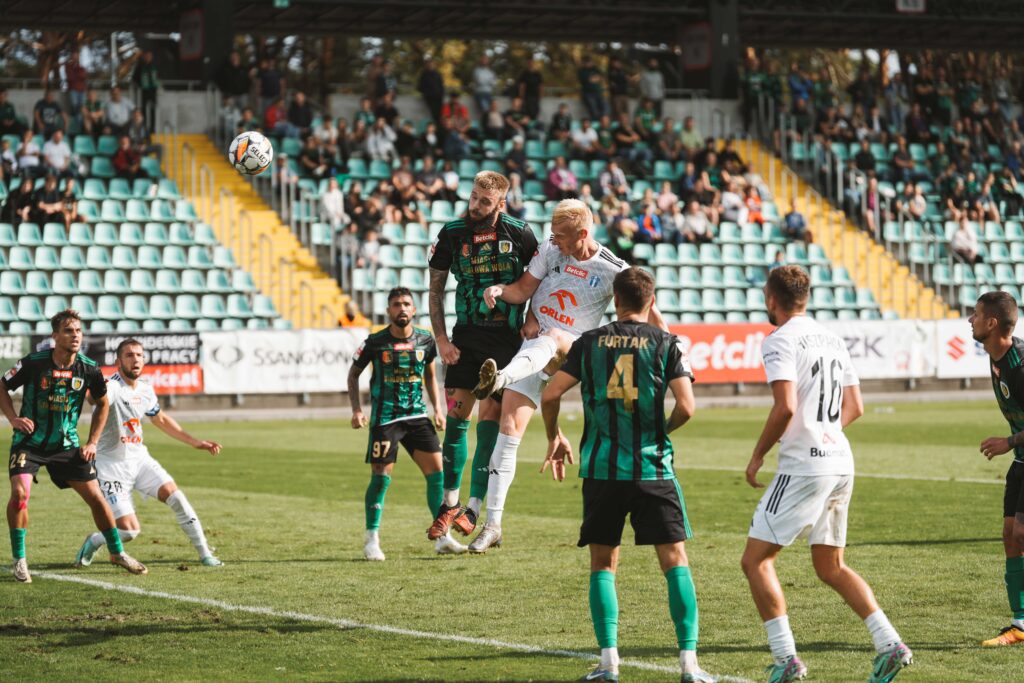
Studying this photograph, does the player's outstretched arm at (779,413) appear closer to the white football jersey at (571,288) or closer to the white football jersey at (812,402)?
the white football jersey at (812,402)

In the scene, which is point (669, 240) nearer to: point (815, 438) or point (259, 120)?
point (259, 120)

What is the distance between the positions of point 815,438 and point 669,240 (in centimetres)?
2748

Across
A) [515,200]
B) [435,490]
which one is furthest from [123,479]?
[515,200]

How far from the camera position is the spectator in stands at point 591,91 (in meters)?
38.0

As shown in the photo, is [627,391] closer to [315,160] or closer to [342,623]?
[342,623]

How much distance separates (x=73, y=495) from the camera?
17016 mm

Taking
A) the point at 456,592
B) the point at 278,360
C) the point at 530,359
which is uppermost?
the point at 530,359

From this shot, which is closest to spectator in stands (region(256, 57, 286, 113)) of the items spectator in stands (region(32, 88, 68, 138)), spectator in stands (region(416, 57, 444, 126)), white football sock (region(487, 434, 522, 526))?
spectator in stands (region(416, 57, 444, 126))

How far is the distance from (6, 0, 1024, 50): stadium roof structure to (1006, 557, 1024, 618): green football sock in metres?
28.4

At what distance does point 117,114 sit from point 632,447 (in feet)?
90.6

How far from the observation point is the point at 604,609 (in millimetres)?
7332

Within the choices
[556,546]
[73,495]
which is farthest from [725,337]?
[556,546]

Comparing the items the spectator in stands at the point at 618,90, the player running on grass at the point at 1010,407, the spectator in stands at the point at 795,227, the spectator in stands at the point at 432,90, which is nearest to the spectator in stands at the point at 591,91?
the spectator in stands at the point at 618,90

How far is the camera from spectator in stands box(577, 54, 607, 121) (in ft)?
125
